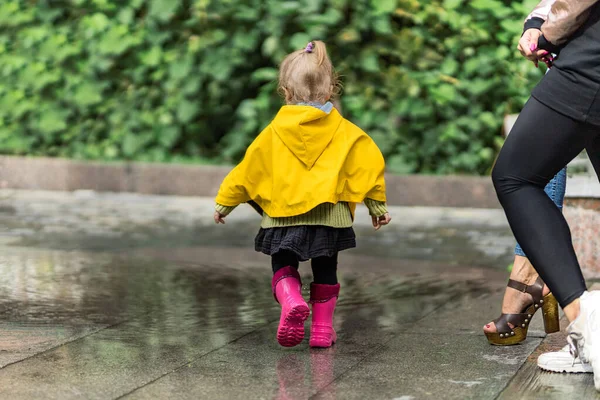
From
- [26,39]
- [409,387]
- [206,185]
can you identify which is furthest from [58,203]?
[409,387]


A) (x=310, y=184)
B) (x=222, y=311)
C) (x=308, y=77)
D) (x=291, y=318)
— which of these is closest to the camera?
(x=291, y=318)

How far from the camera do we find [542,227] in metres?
3.79

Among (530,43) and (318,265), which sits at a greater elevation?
(530,43)

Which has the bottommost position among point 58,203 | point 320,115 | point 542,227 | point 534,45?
point 58,203

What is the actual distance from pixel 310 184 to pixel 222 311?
3.42 ft

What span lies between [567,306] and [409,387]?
0.54m

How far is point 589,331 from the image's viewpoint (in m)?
3.64

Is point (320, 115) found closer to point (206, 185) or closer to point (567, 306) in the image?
point (567, 306)

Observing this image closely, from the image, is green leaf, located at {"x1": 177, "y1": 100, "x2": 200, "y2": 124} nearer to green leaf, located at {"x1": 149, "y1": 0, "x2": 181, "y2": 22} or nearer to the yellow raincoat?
green leaf, located at {"x1": 149, "y1": 0, "x2": 181, "y2": 22}

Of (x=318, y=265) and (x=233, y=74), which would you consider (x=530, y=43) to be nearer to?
(x=318, y=265)

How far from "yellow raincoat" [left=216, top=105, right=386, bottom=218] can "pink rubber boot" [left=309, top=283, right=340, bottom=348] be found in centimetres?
33

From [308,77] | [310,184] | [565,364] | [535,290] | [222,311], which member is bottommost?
[222,311]

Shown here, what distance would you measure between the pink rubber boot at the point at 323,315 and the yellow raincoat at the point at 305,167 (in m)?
0.33

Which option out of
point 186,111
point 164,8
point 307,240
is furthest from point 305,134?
point 164,8
